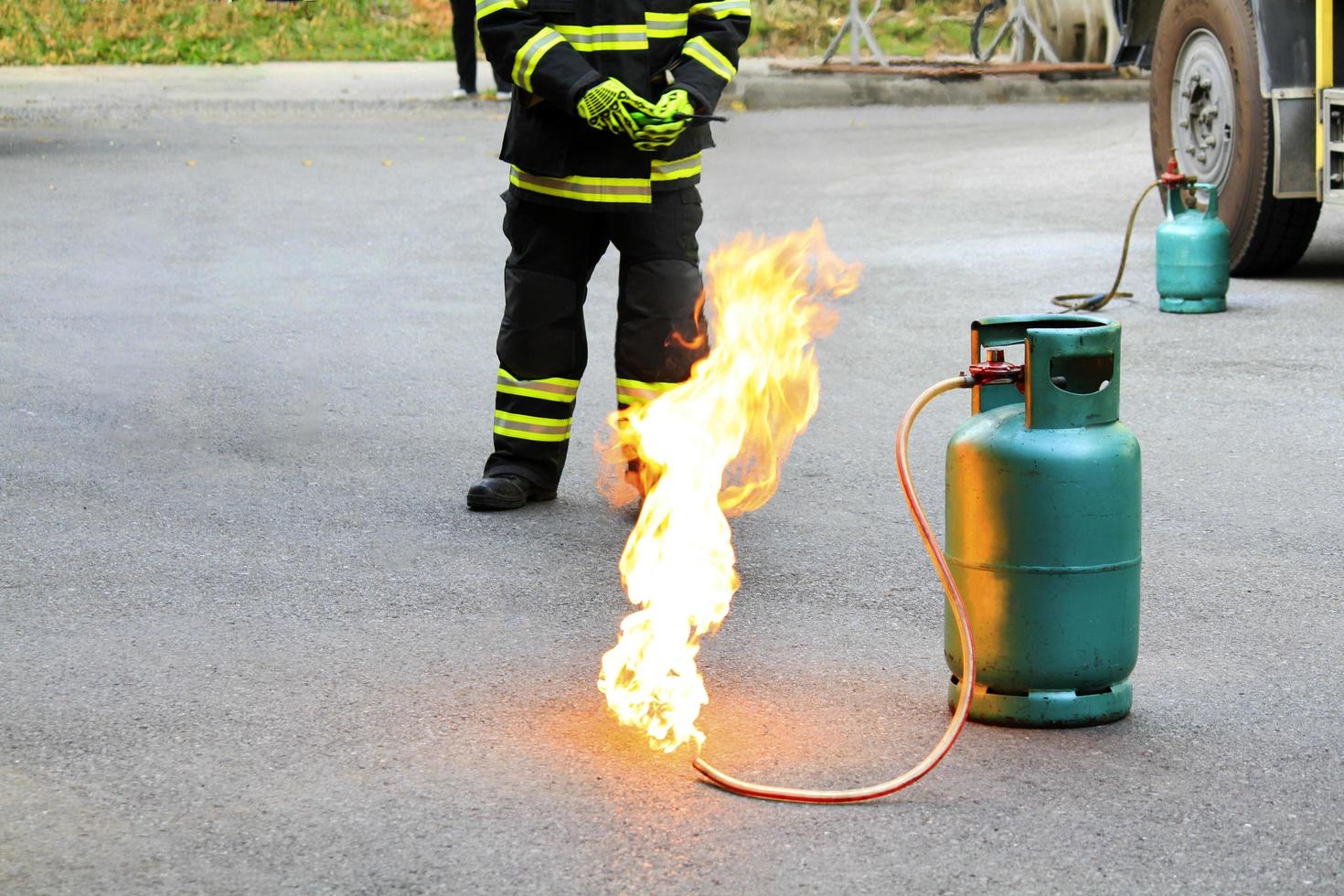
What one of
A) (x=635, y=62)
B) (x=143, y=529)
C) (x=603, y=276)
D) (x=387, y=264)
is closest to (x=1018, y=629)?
Result: (x=635, y=62)

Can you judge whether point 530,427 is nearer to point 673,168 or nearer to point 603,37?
point 673,168

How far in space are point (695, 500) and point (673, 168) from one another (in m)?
1.51

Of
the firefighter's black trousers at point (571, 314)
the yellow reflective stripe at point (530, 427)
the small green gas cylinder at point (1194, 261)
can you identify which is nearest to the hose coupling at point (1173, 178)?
the small green gas cylinder at point (1194, 261)

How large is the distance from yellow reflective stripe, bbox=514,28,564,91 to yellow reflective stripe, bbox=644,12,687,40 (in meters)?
0.25

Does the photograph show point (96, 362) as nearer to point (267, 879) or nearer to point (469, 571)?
point (469, 571)

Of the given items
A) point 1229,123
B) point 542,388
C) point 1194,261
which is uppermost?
point 1229,123

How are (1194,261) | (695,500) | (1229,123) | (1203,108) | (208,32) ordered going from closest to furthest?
1. (695,500)
2. (1194,261)
3. (1229,123)
4. (1203,108)
5. (208,32)

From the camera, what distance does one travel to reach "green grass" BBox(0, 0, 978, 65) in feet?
70.8

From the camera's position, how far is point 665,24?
5.19 m

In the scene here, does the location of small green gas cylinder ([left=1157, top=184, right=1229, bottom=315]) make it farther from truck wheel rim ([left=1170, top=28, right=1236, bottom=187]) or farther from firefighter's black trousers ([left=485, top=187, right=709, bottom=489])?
firefighter's black trousers ([left=485, top=187, right=709, bottom=489])

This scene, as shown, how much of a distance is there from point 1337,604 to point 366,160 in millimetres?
9905

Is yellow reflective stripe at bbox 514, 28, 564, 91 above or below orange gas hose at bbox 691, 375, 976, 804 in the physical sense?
above

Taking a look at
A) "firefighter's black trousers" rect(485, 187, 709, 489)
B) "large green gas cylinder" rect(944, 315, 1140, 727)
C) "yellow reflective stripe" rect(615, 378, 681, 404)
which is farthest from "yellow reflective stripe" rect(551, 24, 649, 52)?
A: "large green gas cylinder" rect(944, 315, 1140, 727)

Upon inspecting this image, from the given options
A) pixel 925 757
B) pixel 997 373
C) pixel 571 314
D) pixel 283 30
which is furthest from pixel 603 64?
pixel 283 30
